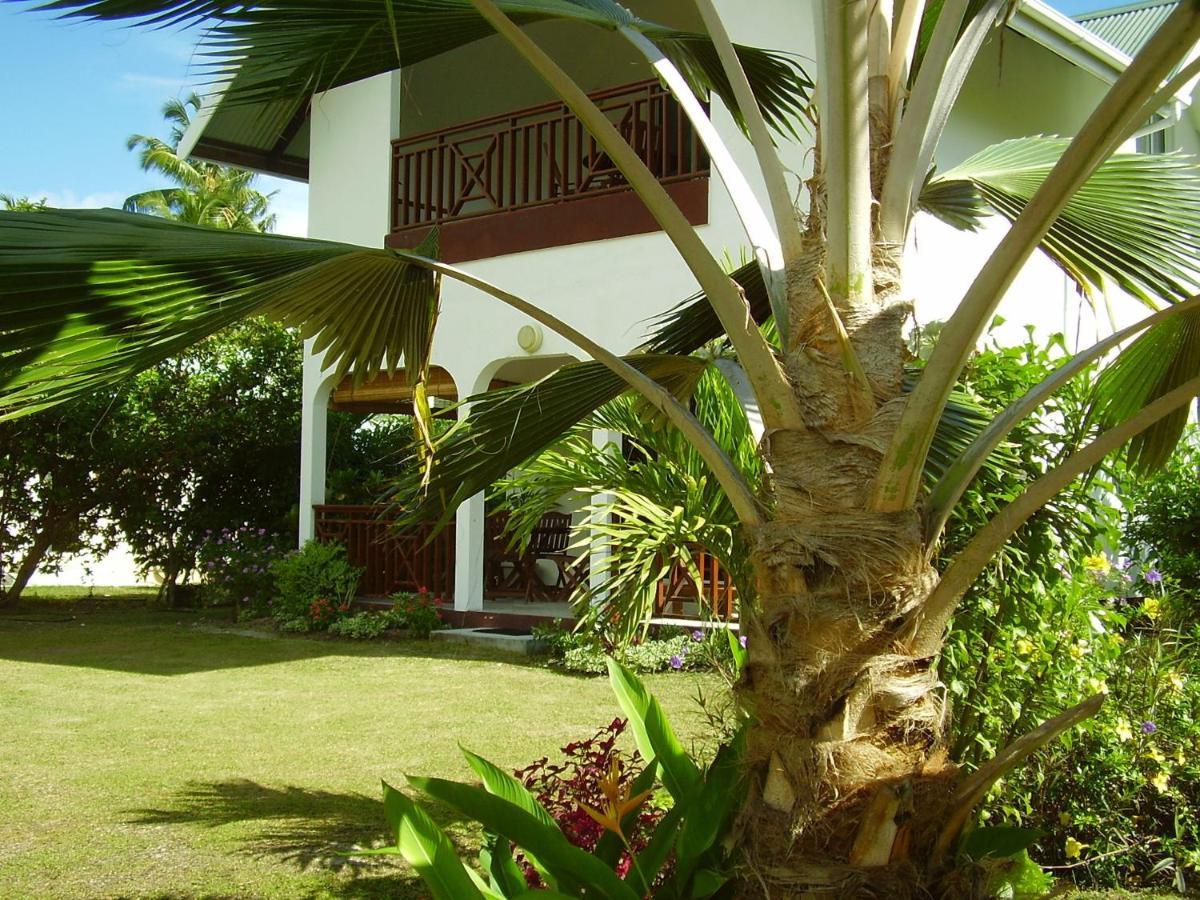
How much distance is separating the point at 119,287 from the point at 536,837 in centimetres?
194

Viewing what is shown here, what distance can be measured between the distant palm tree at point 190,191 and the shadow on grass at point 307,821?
1253 inches

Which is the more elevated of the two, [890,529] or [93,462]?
[93,462]

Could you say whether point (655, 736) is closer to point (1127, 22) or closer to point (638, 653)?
point (638, 653)

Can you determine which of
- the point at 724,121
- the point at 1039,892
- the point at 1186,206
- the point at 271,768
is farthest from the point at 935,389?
the point at 724,121

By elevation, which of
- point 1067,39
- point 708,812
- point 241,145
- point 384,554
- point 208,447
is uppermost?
point 241,145

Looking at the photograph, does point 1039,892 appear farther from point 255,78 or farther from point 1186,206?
point 255,78

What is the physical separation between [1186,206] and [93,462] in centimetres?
1527

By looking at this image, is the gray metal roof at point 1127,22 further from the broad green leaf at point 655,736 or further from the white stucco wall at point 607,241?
the broad green leaf at point 655,736

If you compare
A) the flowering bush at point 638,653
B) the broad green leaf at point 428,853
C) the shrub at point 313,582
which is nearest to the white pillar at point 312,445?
the shrub at point 313,582

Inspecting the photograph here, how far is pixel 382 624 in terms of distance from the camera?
Result: 12.7 meters

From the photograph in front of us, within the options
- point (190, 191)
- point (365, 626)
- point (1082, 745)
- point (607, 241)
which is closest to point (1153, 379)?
point (1082, 745)

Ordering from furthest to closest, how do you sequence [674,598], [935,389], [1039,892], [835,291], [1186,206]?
[674,598], [1186,206], [1039,892], [835,291], [935,389]

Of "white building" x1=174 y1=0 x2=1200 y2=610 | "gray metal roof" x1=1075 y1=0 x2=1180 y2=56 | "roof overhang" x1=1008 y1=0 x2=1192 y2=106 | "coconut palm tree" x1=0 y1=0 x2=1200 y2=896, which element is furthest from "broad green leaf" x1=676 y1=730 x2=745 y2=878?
"gray metal roof" x1=1075 y1=0 x2=1180 y2=56

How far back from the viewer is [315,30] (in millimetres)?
3621
